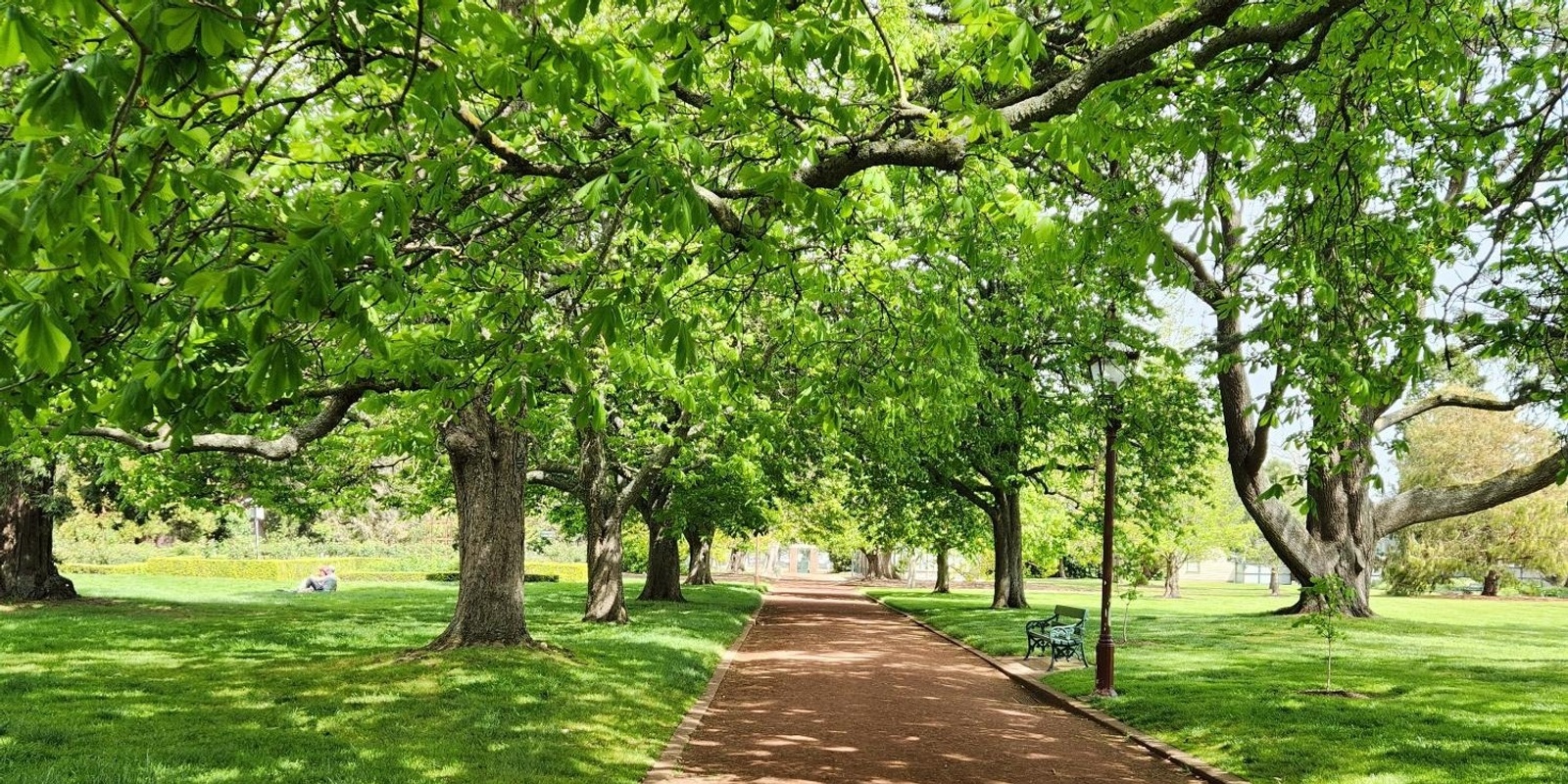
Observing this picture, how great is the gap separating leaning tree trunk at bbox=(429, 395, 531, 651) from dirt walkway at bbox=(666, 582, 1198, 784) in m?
3.35

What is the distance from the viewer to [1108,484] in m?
14.4

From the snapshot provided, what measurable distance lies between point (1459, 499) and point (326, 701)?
25154 mm

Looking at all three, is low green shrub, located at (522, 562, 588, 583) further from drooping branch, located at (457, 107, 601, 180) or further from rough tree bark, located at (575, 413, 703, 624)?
drooping branch, located at (457, 107, 601, 180)

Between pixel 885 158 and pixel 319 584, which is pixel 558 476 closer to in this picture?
pixel 319 584

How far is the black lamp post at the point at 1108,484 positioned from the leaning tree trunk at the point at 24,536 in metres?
22.6

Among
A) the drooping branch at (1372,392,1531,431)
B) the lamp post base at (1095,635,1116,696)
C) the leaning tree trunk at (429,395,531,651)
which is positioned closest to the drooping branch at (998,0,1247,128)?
the lamp post base at (1095,635,1116,696)

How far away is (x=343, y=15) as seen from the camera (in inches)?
164

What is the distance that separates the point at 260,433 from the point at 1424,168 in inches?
521

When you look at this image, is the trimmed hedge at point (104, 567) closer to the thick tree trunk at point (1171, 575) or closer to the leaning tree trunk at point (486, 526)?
the leaning tree trunk at point (486, 526)

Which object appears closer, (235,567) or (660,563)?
(660,563)

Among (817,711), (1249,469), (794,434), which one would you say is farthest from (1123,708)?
(1249,469)

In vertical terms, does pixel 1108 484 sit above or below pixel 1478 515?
below

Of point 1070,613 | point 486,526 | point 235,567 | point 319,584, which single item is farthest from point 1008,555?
point 235,567

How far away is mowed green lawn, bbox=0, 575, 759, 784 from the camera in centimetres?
775
